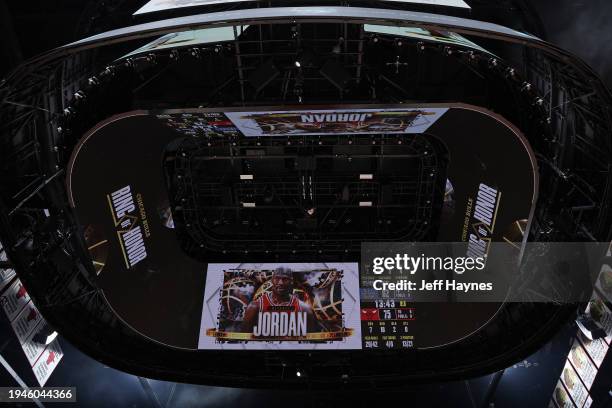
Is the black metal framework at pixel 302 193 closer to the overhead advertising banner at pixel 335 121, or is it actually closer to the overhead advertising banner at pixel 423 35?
the overhead advertising banner at pixel 335 121

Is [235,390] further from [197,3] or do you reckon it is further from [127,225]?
[197,3]

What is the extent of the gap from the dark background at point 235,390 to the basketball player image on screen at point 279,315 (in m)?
1.90

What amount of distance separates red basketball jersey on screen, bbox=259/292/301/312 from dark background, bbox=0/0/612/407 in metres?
2.03

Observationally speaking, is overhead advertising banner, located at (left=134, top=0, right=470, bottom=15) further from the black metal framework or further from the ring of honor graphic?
the ring of honor graphic

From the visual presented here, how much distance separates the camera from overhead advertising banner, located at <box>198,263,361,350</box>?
7.10 meters

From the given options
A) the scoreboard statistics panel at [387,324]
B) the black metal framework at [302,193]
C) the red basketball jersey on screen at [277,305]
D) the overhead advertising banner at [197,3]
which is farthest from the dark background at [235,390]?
the black metal framework at [302,193]

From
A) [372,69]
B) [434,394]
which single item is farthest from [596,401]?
[372,69]

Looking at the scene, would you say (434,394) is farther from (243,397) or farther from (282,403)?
(243,397)

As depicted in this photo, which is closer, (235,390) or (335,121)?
(335,121)

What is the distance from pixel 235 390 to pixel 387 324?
3.28 metres

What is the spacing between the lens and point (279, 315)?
7.27 m

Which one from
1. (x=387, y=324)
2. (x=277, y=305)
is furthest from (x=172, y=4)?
(x=387, y=324)

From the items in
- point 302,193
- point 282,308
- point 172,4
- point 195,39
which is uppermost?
point 172,4

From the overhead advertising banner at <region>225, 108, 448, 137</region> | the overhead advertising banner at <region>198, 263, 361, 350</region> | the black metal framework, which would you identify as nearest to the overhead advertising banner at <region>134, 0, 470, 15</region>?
the overhead advertising banner at <region>225, 108, 448, 137</region>
